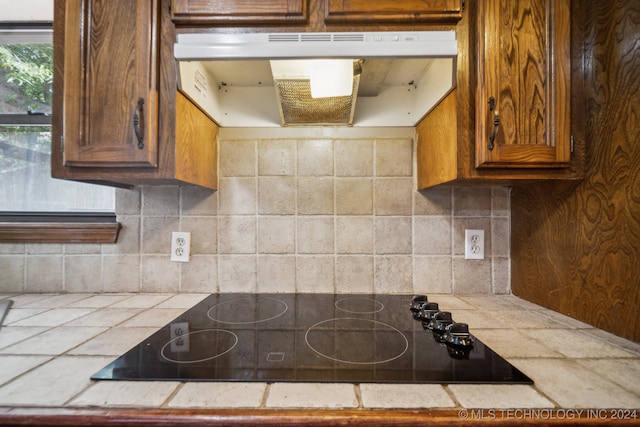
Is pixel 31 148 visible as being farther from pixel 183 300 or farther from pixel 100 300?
pixel 183 300

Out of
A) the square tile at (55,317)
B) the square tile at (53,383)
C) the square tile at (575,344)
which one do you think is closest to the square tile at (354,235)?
the square tile at (575,344)

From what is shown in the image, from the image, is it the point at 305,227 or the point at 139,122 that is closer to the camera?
the point at 139,122

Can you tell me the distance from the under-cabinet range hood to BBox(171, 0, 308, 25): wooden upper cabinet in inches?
2.5

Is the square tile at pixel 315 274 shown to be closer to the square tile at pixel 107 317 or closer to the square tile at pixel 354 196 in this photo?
the square tile at pixel 354 196

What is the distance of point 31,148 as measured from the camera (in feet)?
3.71

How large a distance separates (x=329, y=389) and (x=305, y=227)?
2.15 ft

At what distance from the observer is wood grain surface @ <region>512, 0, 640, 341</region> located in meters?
0.67

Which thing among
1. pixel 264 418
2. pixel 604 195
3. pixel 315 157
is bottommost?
pixel 264 418

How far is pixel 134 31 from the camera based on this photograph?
731 millimetres

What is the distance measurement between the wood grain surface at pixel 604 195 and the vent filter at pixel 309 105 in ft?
2.15

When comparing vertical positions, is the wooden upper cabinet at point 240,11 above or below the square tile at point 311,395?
above

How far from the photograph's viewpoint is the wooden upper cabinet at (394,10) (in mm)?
708

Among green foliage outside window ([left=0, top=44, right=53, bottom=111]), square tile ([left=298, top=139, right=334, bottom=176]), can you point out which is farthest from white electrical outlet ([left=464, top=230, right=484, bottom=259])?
green foliage outside window ([left=0, top=44, right=53, bottom=111])

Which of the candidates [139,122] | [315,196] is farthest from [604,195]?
[139,122]
